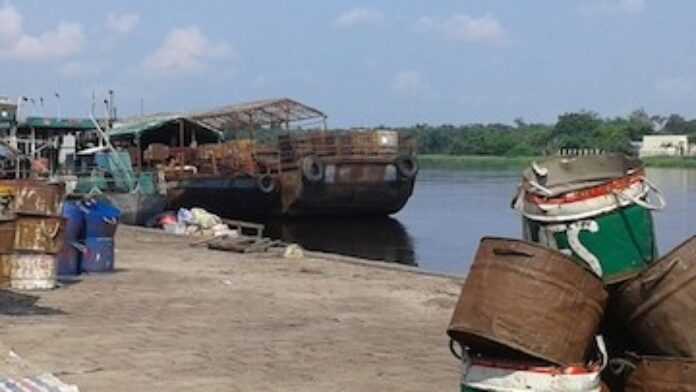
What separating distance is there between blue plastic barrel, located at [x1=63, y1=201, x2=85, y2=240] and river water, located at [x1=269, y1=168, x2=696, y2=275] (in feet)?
37.1

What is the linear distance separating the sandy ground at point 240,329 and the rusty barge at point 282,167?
22.4 meters

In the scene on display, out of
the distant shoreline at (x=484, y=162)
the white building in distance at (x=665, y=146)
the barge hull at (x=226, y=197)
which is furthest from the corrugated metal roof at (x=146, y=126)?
the white building in distance at (x=665, y=146)

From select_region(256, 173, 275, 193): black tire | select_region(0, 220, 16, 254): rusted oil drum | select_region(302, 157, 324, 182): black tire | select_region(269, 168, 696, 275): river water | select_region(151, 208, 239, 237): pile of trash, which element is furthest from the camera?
Result: select_region(256, 173, 275, 193): black tire

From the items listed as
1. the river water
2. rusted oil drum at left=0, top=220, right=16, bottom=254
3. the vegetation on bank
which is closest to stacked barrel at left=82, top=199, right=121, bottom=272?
rusted oil drum at left=0, top=220, right=16, bottom=254

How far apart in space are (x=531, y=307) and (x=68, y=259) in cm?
827

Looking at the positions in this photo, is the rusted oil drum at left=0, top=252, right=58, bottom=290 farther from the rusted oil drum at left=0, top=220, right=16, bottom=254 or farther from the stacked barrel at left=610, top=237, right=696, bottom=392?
the stacked barrel at left=610, top=237, right=696, bottom=392

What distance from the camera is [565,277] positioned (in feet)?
14.0

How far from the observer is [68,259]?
460 inches

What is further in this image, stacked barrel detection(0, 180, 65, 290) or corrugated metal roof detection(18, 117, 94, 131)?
corrugated metal roof detection(18, 117, 94, 131)

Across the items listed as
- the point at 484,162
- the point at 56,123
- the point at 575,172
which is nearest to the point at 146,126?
the point at 56,123

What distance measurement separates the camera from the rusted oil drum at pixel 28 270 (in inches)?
402

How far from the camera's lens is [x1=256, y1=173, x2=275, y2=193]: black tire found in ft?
118

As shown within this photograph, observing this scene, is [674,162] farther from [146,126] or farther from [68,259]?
[68,259]

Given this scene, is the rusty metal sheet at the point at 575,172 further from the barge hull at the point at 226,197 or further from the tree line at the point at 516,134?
the tree line at the point at 516,134
